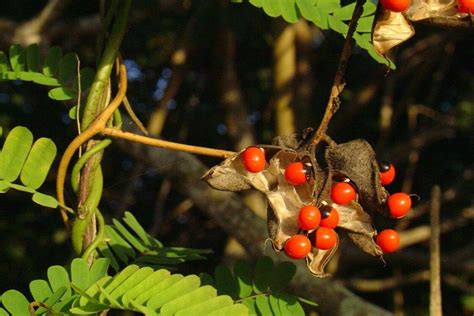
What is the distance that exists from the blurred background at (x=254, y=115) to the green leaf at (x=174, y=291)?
53.5 inches

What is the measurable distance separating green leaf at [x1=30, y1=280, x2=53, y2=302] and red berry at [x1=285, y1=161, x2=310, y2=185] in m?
0.33

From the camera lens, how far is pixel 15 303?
96 cm

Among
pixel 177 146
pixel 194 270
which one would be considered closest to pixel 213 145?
pixel 194 270

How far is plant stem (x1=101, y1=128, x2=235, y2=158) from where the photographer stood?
930 millimetres

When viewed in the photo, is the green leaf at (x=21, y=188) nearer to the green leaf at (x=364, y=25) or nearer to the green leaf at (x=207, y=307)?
the green leaf at (x=207, y=307)

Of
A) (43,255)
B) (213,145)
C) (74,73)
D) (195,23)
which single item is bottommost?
(43,255)

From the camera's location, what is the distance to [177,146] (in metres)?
0.95

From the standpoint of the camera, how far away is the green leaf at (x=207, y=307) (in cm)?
87

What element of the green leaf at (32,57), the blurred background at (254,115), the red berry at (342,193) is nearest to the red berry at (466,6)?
the red berry at (342,193)

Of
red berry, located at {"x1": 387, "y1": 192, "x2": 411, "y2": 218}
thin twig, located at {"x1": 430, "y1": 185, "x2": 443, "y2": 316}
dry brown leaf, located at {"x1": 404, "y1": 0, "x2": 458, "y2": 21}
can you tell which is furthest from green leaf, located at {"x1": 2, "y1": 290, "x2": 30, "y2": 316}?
thin twig, located at {"x1": 430, "y1": 185, "x2": 443, "y2": 316}

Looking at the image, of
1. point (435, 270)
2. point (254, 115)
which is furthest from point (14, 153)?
point (254, 115)

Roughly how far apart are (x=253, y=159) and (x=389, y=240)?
0.19 metres

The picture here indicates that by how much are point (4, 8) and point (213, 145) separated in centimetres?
96

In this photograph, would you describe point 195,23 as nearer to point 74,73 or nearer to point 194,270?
point 194,270
